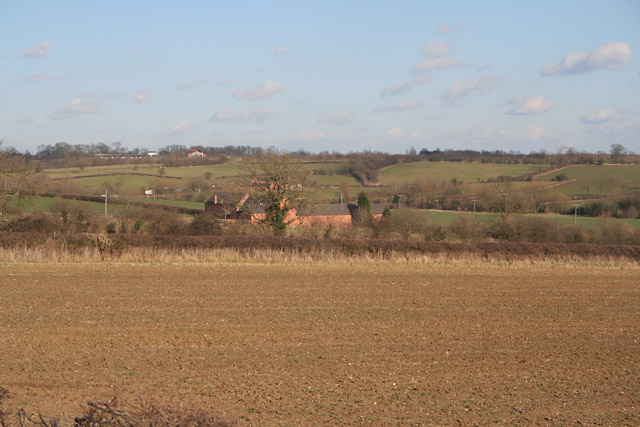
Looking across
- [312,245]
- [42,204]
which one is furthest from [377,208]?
[312,245]

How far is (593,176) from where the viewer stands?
79.6m

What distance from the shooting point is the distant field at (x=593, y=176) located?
7181cm

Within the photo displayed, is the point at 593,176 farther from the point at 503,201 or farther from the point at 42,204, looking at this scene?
the point at 42,204

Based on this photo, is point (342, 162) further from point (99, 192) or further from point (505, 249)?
point (505, 249)

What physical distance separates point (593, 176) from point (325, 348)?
7876cm

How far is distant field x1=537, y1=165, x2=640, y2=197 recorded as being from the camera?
71.8 m

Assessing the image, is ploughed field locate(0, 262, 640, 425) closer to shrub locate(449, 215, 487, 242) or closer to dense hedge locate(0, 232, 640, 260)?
dense hedge locate(0, 232, 640, 260)

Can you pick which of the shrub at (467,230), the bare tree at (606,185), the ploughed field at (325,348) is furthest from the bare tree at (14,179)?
the bare tree at (606,185)

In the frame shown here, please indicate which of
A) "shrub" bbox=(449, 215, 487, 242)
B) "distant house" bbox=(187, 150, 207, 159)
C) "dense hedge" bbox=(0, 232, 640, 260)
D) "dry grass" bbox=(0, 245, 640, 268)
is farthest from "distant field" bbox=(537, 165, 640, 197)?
"distant house" bbox=(187, 150, 207, 159)

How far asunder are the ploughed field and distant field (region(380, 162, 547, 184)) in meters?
72.1

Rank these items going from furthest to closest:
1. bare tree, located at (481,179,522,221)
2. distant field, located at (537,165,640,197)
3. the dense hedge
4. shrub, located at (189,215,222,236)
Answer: distant field, located at (537,165,640,197) < bare tree, located at (481,179,522,221) < shrub, located at (189,215,222,236) < the dense hedge

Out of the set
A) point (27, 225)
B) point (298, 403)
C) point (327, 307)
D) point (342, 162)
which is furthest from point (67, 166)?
point (298, 403)

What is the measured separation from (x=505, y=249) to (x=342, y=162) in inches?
3052

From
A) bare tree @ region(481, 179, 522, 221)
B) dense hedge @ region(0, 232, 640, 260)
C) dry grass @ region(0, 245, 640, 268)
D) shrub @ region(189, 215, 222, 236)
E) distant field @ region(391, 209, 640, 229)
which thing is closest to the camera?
dry grass @ region(0, 245, 640, 268)
